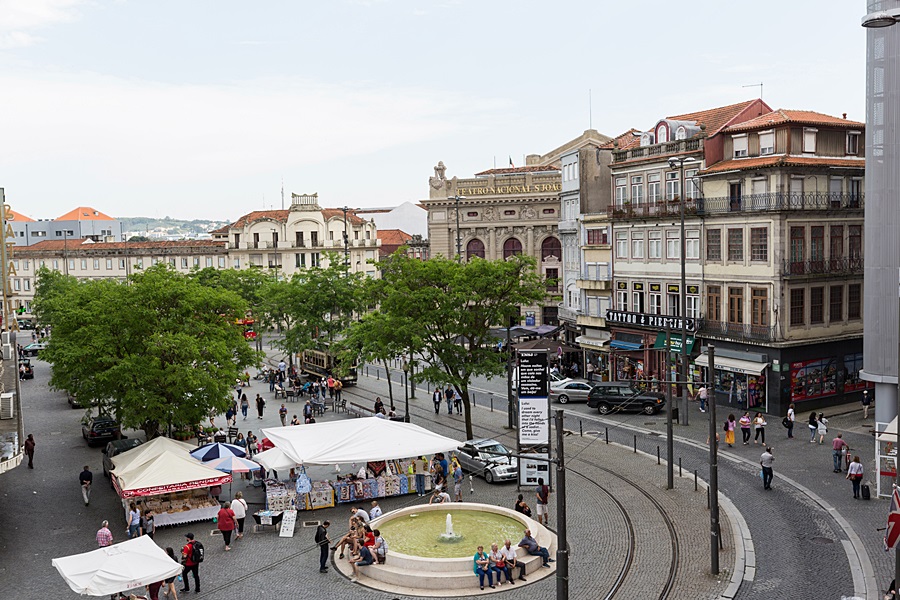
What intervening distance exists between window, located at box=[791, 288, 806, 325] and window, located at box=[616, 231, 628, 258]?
12.1 meters

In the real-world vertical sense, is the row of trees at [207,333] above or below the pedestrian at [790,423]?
above

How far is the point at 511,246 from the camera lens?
87438mm

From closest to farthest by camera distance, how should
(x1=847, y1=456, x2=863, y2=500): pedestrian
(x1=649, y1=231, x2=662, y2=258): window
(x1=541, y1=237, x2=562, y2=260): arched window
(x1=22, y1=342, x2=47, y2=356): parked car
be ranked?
(x1=847, y1=456, x2=863, y2=500): pedestrian < (x1=649, y1=231, x2=662, y2=258): window < (x1=22, y1=342, x2=47, y2=356): parked car < (x1=541, y1=237, x2=562, y2=260): arched window

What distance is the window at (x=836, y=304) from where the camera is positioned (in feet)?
149

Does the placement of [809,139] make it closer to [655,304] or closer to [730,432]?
[655,304]

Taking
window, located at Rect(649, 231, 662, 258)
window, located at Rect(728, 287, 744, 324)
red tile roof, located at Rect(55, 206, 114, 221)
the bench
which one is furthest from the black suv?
red tile roof, located at Rect(55, 206, 114, 221)

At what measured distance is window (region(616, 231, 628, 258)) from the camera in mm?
53806

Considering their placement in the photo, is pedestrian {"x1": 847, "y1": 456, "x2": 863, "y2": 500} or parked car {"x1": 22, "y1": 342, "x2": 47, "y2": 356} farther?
parked car {"x1": 22, "y1": 342, "x2": 47, "y2": 356}

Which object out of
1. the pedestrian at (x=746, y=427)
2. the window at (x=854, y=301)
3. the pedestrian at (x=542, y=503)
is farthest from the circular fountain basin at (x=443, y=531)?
the window at (x=854, y=301)

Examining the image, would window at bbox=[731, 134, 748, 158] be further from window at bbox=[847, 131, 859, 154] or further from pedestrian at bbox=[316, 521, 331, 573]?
pedestrian at bbox=[316, 521, 331, 573]

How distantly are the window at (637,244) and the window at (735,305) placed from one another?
294 inches

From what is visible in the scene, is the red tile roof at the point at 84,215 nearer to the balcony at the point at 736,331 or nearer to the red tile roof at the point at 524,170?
the red tile roof at the point at 524,170

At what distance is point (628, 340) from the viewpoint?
53.2 meters

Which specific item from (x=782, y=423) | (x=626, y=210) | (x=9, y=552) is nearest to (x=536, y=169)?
(x=626, y=210)
